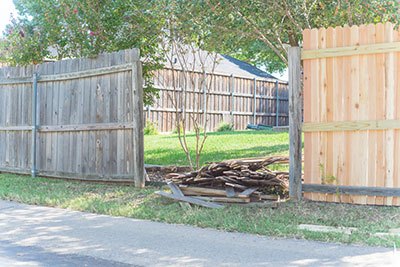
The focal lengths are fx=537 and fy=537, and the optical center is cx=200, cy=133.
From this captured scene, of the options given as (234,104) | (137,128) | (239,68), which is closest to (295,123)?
(137,128)

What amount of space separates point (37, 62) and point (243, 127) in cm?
1713

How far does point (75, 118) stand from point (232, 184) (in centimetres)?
419

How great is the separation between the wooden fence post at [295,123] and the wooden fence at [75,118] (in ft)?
9.37

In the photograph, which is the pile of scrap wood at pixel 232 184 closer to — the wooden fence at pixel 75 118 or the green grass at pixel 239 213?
the green grass at pixel 239 213

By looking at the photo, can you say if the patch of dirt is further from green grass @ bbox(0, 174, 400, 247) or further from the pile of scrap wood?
the pile of scrap wood

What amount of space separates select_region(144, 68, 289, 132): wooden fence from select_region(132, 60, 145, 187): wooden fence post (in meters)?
13.5

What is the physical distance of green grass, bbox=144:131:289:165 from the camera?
13.1 m

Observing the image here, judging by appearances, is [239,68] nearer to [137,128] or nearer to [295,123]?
[137,128]

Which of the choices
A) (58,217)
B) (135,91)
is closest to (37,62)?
(135,91)

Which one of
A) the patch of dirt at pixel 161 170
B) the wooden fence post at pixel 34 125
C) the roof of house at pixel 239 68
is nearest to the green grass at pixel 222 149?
the patch of dirt at pixel 161 170

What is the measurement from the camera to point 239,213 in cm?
695

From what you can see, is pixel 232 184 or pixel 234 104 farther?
pixel 234 104

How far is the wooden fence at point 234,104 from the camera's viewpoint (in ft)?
78.4

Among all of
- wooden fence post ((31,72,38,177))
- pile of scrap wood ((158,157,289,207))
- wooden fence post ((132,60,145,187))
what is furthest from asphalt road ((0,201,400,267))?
wooden fence post ((31,72,38,177))
